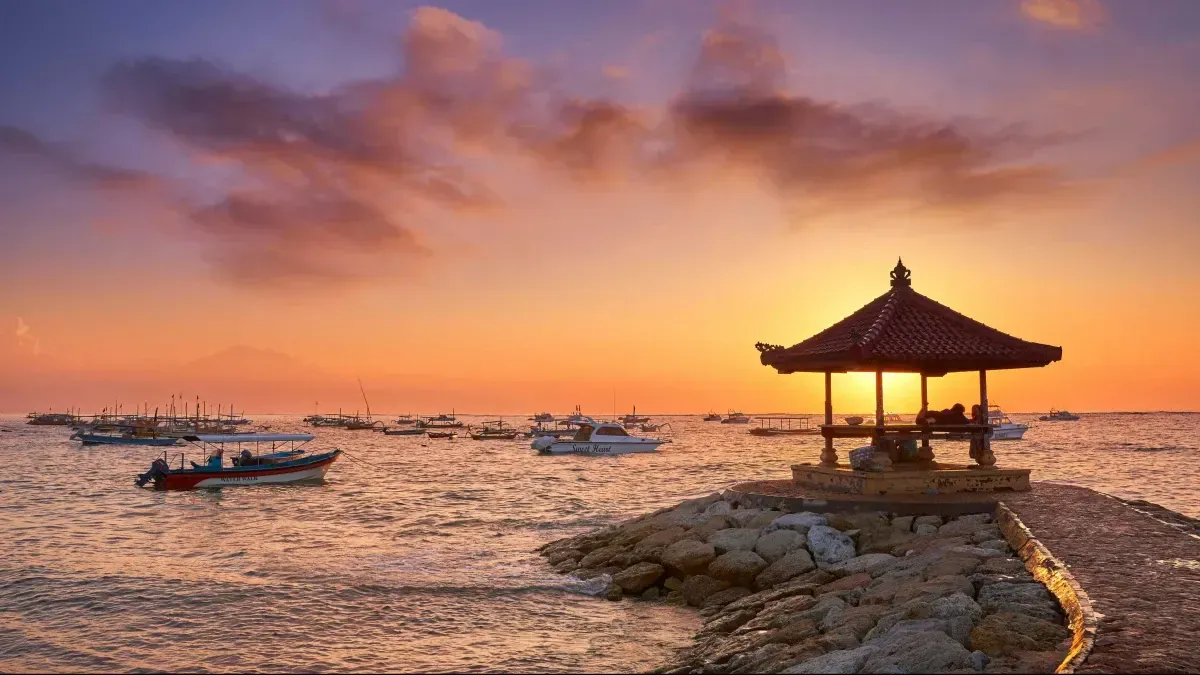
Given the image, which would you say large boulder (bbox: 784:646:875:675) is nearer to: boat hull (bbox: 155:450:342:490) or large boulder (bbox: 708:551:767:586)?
large boulder (bbox: 708:551:767:586)

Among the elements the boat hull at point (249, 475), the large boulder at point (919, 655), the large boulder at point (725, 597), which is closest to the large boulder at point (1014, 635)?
the large boulder at point (919, 655)

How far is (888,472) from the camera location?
726 inches

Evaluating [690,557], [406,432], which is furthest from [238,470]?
[406,432]

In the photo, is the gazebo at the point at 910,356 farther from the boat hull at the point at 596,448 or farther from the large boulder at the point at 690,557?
the boat hull at the point at 596,448

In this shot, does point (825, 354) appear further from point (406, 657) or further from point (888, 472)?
point (406, 657)

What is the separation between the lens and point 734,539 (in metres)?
17.5

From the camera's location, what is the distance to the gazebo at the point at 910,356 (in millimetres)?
18016

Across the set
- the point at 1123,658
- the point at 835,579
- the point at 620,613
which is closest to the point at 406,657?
the point at 620,613

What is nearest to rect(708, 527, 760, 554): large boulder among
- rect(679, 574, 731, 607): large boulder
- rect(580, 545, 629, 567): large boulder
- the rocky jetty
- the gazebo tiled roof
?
the rocky jetty

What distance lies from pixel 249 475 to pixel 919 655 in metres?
45.9

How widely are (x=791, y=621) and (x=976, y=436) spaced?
1004 cm

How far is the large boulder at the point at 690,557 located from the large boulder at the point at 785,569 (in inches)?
54.1

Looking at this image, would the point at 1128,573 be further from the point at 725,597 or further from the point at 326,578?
the point at 326,578

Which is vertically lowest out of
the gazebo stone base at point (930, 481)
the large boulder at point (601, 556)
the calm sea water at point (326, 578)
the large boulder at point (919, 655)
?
the calm sea water at point (326, 578)
